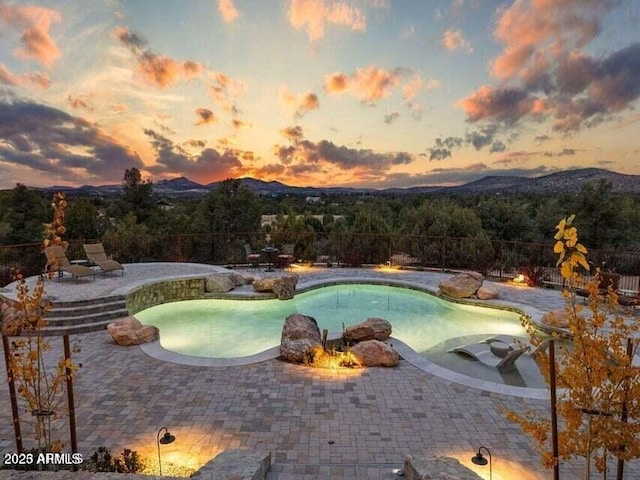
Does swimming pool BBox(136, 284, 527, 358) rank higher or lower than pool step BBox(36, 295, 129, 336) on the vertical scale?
lower

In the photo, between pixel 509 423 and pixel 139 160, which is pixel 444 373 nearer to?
pixel 509 423

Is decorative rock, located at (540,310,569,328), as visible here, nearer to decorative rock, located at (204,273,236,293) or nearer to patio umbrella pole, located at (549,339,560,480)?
patio umbrella pole, located at (549,339,560,480)

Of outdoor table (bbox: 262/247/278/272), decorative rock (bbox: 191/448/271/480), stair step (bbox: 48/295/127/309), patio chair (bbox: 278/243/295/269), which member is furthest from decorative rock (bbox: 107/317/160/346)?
patio chair (bbox: 278/243/295/269)

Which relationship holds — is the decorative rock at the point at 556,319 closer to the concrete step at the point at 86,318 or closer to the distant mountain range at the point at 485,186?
the concrete step at the point at 86,318

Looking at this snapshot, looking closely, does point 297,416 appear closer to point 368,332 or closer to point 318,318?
point 368,332

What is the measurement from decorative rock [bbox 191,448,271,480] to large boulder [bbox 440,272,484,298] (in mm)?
8081

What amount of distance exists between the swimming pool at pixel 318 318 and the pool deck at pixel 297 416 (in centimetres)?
184

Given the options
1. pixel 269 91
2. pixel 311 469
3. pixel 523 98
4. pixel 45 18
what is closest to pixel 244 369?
pixel 311 469

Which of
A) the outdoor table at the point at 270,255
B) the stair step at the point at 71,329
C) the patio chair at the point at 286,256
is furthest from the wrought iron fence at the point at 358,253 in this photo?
the stair step at the point at 71,329

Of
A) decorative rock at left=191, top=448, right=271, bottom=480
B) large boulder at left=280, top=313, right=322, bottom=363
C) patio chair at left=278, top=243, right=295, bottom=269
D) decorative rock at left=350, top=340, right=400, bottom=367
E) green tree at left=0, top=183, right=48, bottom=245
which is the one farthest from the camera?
green tree at left=0, top=183, right=48, bottom=245

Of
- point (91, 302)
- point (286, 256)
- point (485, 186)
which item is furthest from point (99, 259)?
point (485, 186)

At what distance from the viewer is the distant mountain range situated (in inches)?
874

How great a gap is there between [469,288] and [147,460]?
28.8 feet

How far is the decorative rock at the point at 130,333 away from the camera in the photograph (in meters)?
6.70
